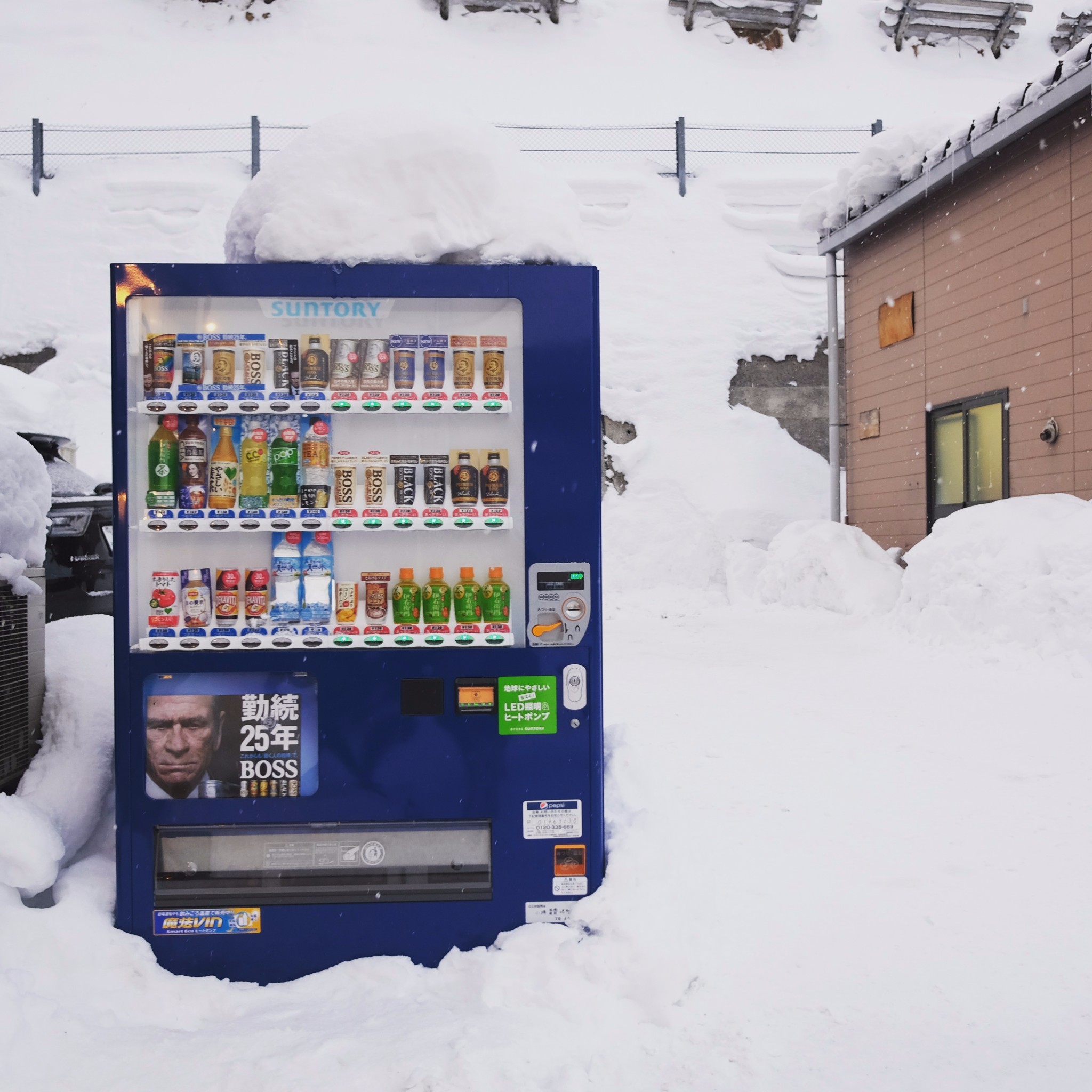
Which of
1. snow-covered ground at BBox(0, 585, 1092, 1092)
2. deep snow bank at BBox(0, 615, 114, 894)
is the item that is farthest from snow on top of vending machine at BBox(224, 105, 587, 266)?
snow-covered ground at BBox(0, 585, 1092, 1092)

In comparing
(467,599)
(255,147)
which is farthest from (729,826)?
(255,147)

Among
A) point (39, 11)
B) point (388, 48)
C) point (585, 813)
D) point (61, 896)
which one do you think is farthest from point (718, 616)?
point (39, 11)

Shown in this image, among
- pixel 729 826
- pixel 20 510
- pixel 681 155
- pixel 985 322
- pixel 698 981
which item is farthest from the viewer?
pixel 681 155

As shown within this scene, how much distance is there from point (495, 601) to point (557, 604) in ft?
0.64

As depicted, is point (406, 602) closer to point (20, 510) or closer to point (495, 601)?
point (495, 601)

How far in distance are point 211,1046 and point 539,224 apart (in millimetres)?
2564

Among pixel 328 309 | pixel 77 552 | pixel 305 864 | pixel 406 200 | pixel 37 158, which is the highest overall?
pixel 37 158

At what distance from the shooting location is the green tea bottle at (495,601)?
279cm

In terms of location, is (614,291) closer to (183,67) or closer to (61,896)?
(183,67)

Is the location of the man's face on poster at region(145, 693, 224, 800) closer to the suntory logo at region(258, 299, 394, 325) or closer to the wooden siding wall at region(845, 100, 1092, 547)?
the suntory logo at region(258, 299, 394, 325)

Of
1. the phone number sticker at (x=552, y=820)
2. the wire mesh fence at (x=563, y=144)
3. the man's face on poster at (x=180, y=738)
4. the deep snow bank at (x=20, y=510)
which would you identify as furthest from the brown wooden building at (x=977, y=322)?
the wire mesh fence at (x=563, y=144)

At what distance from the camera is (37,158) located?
18844mm

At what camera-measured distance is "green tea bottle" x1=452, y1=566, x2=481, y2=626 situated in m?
2.79

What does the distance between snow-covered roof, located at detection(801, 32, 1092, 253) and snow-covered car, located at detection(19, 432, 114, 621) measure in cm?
862
